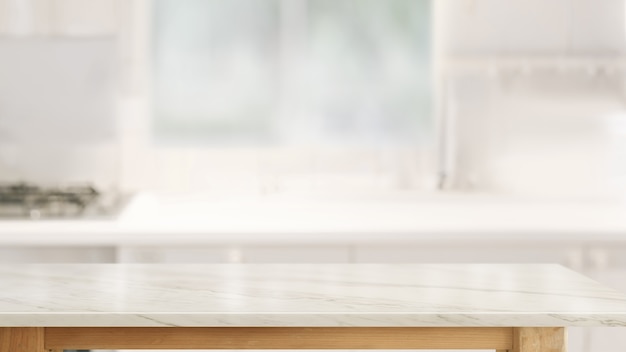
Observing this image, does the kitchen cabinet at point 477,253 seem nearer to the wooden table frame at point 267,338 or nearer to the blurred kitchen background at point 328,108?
the blurred kitchen background at point 328,108

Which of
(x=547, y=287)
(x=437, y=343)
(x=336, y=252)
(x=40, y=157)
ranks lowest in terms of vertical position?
(x=437, y=343)

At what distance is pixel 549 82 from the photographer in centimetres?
328

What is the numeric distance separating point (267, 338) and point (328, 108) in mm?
1969

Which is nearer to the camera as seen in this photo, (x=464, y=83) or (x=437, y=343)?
(x=437, y=343)

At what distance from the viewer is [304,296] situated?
1562 millimetres

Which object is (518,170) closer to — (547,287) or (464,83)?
(464,83)

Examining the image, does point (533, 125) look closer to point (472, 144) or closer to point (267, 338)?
point (472, 144)

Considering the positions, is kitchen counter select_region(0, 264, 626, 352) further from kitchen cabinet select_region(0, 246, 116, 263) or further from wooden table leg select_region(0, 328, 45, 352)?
kitchen cabinet select_region(0, 246, 116, 263)

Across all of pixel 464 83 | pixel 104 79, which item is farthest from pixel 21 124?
pixel 464 83

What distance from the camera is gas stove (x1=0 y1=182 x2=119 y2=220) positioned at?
2793 millimetres

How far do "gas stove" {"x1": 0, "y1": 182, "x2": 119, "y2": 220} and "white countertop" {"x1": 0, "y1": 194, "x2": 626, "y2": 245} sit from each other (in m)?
0.07

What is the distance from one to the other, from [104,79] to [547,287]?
207 cm

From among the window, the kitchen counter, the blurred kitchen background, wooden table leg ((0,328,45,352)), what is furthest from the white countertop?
wooden table leg ((0,328,45,352))

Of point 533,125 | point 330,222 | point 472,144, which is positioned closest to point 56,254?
point 330,222
